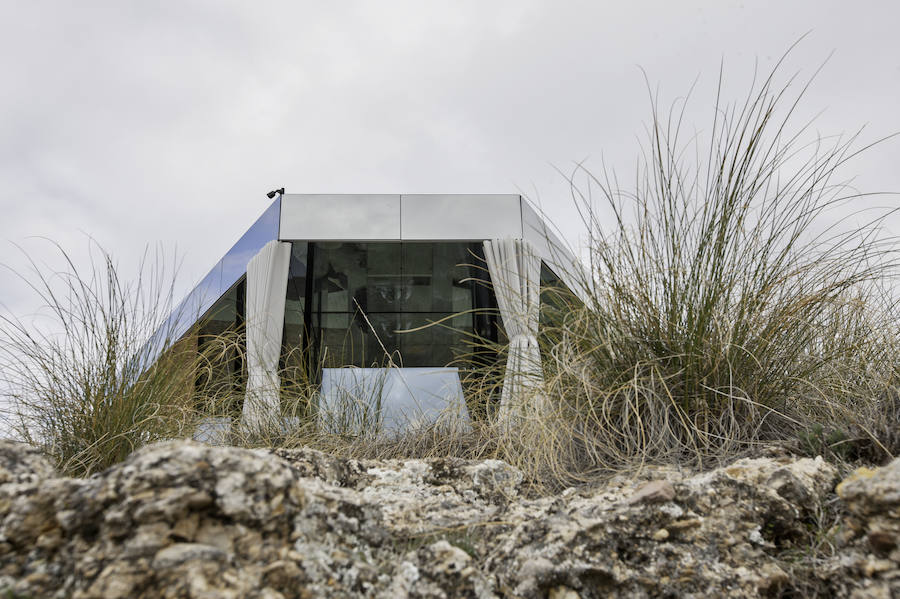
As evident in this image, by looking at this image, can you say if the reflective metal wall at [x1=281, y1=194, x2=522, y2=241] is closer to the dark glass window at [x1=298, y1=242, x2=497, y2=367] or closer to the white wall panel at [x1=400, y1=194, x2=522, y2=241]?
the white wall panel at [x1=400, y1=194, x2=522, y2=241]

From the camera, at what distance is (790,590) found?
34.8 inches

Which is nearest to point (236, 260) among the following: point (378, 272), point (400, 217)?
point (378, 272)

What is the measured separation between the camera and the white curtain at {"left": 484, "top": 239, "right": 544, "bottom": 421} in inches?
68.2

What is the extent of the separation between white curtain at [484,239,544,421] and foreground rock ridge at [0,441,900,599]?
1.94 feet

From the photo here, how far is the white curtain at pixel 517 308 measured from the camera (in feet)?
5.68

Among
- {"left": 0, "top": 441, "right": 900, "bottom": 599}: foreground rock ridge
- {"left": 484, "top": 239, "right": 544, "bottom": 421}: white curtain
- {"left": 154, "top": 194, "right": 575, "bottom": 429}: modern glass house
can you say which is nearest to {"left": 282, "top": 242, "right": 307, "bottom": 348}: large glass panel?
{"left": 154, "top": 194, "right": 575, "bottom": 429}: modern glass house

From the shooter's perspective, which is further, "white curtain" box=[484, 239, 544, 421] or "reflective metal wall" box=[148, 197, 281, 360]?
"reflective metal wall" box=[148, 197, 281, 360]

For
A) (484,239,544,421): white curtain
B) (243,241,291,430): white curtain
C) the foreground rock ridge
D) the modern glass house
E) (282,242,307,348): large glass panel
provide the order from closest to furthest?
the foreground rock ridge → (484,239,544,421): white curtain → (243,241,291,430): white curtain → the modern glass house → (282,242,307,348): large glass panel

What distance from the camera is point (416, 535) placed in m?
0.96

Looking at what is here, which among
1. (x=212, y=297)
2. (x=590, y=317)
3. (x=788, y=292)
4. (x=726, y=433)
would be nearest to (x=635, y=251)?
(x=590, y=317)

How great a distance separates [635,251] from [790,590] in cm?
95

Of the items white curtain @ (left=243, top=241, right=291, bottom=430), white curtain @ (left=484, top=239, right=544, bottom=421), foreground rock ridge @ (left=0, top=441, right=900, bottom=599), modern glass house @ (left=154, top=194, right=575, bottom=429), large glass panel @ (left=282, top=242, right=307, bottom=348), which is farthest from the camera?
large glass panel @ (left=282, top=242, right=307, bottom=348)

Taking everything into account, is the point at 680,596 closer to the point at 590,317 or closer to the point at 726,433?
the point at 726,433

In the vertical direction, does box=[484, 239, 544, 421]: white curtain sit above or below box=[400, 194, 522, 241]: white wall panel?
below
